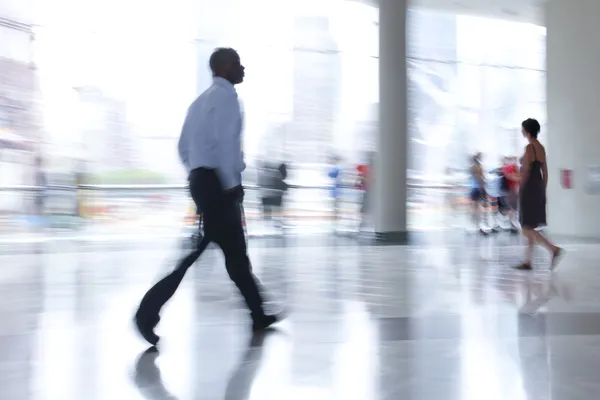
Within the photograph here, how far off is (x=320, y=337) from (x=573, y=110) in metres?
10.2

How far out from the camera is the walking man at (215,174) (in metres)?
3.33

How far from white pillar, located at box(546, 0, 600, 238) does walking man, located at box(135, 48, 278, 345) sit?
970 centimetres

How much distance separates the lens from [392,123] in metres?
11.1

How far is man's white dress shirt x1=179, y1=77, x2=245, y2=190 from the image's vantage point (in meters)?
3.34

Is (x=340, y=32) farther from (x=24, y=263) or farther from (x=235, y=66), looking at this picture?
(x=235, y=66)

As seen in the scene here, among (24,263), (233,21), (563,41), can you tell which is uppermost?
(233,21)

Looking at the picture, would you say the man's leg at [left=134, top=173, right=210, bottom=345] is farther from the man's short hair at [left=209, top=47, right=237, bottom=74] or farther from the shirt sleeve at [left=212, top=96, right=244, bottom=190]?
the man's short hair at [left=209, top=47, right=237, bottom=74]

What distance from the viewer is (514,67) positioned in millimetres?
17703

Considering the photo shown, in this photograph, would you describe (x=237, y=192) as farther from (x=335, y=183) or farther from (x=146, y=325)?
(x=335, y=183)

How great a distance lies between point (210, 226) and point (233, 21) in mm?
12197

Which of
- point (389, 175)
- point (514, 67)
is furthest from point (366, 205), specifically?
point (514, 67)

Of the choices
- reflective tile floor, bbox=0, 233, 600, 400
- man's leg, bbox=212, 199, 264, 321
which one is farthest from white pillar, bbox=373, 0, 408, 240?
man's leg, bbox=212, 199, 264, 321

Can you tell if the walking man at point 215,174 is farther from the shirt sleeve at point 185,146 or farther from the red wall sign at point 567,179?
the red wall sign at point 567,179

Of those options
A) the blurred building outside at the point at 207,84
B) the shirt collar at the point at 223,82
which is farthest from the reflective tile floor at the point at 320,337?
the blurred building outside at the point at 207,84
